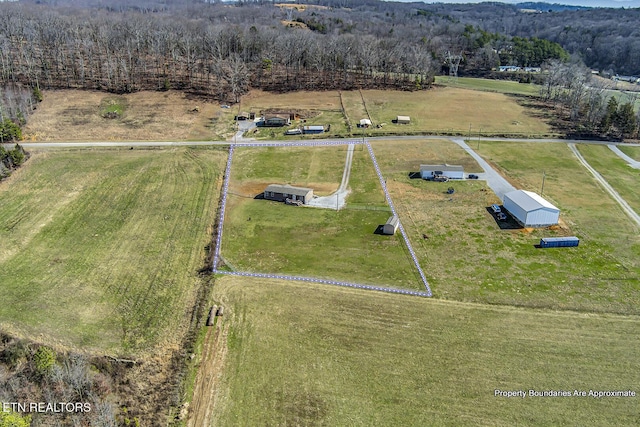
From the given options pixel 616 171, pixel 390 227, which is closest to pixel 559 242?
pixel 390 227

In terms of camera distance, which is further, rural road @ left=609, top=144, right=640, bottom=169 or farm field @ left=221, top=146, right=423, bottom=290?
rural road @ left=609, top=144, right=640, bottom=169


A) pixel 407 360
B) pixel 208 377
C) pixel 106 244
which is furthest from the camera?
pixel 106 244

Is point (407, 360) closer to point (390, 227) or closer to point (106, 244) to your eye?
point (390, 227)

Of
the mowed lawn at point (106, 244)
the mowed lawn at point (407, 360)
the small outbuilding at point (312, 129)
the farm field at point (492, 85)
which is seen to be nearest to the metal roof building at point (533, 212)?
the mowed lawn at point (407, 360)

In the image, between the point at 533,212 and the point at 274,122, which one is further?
the point at 274,122

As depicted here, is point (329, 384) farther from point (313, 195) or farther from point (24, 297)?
point (313, 195)

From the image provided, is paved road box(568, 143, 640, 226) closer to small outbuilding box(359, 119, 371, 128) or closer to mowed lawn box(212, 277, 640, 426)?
mowed lawn box(212, 277, 640, 426)

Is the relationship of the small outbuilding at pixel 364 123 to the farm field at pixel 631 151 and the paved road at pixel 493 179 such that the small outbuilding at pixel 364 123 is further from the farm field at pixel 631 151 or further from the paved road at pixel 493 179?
the farm field at pixel 631 151

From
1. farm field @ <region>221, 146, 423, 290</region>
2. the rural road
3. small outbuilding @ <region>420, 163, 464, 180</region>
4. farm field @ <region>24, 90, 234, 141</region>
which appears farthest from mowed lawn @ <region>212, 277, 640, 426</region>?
farm field @ <region>24, 90, 234, 141</region>
